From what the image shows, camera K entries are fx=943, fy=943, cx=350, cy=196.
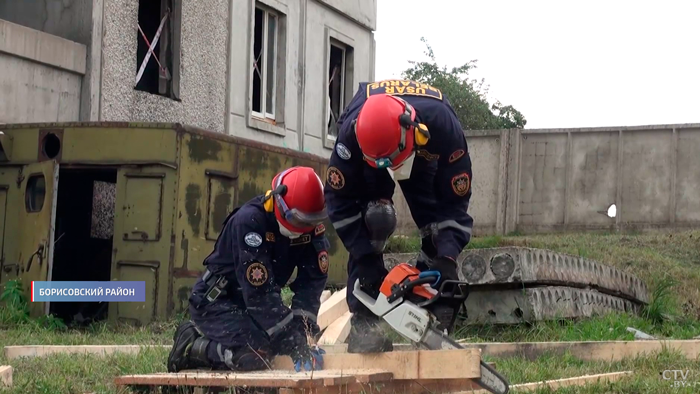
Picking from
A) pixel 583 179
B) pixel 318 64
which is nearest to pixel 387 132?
pixel 318 64

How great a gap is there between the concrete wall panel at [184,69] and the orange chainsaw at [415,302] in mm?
6829

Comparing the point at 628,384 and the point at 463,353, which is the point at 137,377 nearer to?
the point at 463,353

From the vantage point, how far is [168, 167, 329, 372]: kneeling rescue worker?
5.35 metres

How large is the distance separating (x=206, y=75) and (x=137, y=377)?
8.17 metres

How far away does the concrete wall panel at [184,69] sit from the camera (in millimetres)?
11102

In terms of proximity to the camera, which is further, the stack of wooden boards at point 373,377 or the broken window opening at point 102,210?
the broken window opening at point 102,210

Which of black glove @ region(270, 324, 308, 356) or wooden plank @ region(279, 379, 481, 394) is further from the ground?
black glove @ region(270, 324, 308, 356)

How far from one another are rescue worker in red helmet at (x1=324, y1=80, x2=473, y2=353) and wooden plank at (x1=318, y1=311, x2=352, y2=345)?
5.45 ft

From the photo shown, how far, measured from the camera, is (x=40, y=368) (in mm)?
6055

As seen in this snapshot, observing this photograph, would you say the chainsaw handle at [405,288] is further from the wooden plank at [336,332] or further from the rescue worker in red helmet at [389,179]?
the wooden plank at [336,332]

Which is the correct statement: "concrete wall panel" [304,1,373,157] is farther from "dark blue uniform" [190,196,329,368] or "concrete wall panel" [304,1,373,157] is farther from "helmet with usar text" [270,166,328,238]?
"helmet with usar text" [270,166,328,238]

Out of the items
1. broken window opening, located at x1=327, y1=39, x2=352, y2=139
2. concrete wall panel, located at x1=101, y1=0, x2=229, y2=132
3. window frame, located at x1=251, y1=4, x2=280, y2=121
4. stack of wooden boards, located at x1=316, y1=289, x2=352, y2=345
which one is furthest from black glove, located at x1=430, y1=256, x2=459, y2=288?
broken window opening, located at x1=327, y1=39, x2=352, y2=139

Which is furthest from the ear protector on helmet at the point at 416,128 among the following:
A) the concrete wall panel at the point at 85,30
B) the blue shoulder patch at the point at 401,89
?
the concrete wall panel at the point at 85,30

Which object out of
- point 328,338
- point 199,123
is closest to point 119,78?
point 199,123
